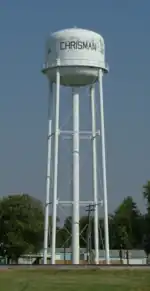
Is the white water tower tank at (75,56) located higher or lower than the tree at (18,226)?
higher

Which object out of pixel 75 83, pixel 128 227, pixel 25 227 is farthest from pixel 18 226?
pixel 75 83

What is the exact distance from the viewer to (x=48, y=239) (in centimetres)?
7350

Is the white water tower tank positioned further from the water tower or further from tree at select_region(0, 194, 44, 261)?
tree at select_region(0, 194, 44, 261)

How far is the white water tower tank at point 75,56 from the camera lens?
73000mm

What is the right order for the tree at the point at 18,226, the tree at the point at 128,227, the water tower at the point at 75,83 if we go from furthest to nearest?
the tree at the point at 128,227, the tree at the point at 18,226, the water tower at the point at 75,83

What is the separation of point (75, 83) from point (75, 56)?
2.78 meters

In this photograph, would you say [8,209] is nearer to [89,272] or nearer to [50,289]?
[89,272]

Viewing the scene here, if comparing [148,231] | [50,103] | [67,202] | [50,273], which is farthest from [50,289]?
[148,231]

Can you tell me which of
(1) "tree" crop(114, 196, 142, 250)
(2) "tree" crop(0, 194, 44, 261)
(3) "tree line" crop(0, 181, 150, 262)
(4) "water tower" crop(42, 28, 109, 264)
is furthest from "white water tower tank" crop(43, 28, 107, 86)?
(1) "tree" crop(114, 196, 142, 250)

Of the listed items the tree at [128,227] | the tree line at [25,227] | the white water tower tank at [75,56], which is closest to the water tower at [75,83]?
the white water tower tank at [75,56]

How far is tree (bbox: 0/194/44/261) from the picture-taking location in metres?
110

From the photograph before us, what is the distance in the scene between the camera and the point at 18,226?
361 feet

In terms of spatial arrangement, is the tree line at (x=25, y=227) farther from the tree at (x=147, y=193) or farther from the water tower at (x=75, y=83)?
the water tower at (x=75, y=83)

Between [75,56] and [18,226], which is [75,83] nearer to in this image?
[75,56]
